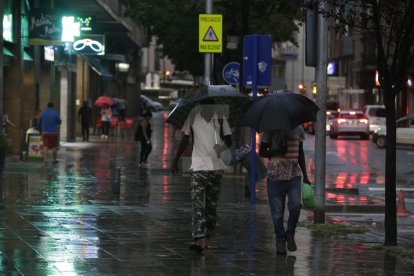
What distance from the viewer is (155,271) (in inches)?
392

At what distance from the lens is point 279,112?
11297mm

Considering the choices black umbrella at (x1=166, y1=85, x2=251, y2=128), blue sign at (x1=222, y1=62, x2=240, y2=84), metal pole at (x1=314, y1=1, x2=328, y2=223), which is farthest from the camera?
blue sign at (x1=222, y1=62, x2=240, y2=84)

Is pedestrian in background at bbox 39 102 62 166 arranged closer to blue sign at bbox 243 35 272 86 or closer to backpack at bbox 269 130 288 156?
blue sign at bbox 243 35 272 86

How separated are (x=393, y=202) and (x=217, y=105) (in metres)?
2.47

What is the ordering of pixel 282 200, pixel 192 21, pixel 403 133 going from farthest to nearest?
pixel 403 133
pixel 192 21
pixel 282 200

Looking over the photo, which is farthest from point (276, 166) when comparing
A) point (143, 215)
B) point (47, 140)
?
point (47, 140)

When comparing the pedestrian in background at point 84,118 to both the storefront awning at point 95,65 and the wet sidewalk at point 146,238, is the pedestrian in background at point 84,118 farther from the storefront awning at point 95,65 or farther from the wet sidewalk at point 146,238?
the wet sidewalk at point 146,238

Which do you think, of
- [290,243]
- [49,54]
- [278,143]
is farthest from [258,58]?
[49,54]

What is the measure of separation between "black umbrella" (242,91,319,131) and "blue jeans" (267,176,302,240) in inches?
26.5

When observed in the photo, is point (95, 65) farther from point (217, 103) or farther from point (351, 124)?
point (217, 103)

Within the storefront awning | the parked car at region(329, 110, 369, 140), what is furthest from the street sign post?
the parked car at region(329, 110, 369, 140)

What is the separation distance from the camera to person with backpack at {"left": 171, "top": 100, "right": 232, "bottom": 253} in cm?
1138

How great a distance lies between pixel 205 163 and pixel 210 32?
1160cm

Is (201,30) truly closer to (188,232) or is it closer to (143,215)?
(143,215)
